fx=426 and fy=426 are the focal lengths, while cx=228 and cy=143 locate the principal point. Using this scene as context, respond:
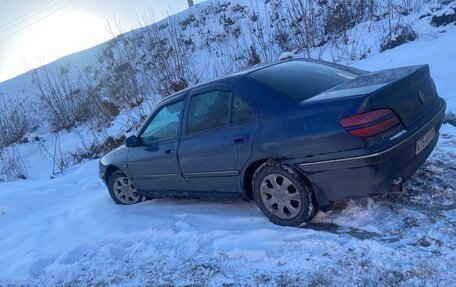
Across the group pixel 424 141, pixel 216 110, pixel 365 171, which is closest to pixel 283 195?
pixel 365 171

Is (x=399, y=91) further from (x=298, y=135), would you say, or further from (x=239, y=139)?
(x=239, y=139)

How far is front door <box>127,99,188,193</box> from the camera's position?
16.7 feet

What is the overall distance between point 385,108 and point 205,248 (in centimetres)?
207

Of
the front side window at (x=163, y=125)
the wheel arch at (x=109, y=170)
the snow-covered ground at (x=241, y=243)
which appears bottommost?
the snow-covered ground at (x=241, y=243)

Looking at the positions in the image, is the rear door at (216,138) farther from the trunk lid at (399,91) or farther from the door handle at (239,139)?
the trunk lid at (399,91)

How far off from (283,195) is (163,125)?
6.66 feet

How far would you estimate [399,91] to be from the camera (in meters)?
3.60

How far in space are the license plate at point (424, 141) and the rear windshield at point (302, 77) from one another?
3.11ft

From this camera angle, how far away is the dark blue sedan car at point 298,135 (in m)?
3.43

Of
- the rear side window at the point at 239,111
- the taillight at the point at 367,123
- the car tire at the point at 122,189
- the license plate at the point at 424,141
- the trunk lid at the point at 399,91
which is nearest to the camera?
the taillight at the point at 367,123

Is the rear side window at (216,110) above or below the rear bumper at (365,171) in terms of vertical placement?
above

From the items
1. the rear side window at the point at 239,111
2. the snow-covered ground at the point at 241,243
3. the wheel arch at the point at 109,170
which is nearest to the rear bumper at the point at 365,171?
the snow-covered ground at the point at 241,243

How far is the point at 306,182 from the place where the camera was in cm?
385

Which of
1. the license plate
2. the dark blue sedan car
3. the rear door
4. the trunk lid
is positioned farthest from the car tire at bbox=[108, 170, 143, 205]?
the license plate
